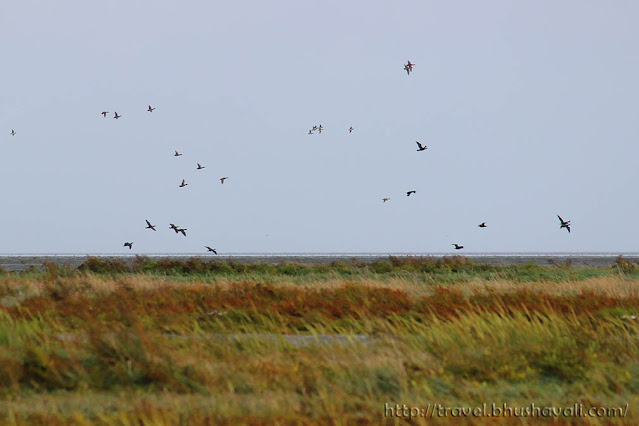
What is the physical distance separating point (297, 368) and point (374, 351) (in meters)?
1.69

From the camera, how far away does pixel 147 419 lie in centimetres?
684

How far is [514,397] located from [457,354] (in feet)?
5.30

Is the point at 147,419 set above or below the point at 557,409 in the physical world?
above

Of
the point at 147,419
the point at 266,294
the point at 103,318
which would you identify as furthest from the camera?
the point at 266,294

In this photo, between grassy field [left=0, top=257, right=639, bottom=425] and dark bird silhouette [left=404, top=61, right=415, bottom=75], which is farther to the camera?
dark bird silhouette [left=404, top=61, right=415, bottom=75]

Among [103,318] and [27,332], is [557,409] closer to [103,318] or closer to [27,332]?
[27,332]

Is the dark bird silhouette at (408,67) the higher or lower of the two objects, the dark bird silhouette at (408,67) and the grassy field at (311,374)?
the higher

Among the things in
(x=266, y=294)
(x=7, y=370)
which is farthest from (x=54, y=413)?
(x=266, y=294)

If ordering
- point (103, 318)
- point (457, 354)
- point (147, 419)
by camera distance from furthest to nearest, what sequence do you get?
point (103, 318) < point (457, 354) < point (147, 419)

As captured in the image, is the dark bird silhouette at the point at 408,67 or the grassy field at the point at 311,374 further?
the dark bird silhouette at the point at 408,67

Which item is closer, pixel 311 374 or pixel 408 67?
pixel 311 374

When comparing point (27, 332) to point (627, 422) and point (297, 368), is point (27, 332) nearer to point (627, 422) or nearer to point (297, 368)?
point (297, 368)

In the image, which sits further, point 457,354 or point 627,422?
point 457,354

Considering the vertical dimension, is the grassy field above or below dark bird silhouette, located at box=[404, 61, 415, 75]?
below
